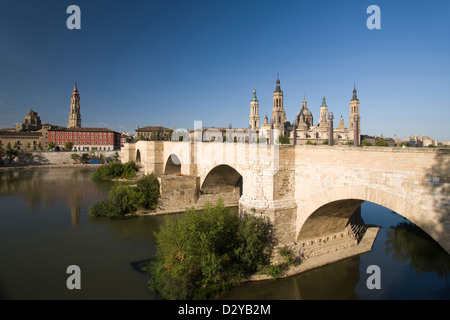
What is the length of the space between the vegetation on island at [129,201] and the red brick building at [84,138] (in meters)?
53.0

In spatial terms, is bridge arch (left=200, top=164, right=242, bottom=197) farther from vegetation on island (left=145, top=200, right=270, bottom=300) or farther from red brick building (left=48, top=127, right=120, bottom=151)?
red brick building (left=48, top=127, right=120, bottom=151)

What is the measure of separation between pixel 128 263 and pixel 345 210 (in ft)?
31.0

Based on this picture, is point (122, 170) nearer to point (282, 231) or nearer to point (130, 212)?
point (130, 212)

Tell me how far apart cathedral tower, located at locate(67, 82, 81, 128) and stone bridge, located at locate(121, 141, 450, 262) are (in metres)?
82.8

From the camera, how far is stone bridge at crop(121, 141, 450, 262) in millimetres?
7008

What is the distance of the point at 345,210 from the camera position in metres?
11.1

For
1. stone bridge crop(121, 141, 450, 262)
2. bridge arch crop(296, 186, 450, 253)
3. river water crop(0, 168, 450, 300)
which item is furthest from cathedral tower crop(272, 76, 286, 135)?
bridge arch crop(296, 186, 450, 253)

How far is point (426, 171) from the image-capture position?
714 centimetres

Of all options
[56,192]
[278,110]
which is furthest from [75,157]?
[278,110]

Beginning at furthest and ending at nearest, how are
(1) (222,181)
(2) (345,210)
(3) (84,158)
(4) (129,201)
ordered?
1. (3) (84,158)
2. (1) (222,181)
3. (4) (129,201)
4. (2) (345,210)

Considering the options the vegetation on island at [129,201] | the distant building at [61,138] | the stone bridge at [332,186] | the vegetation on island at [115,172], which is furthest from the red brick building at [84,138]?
the stone bridge at [332,186]

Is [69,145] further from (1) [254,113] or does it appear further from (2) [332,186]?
(2) [332,186]

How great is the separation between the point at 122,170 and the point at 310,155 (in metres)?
32.2

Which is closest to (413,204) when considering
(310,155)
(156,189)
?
(310,155)
